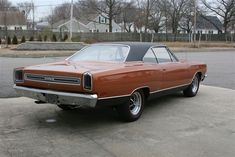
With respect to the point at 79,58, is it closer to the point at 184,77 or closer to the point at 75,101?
the point at 75,101

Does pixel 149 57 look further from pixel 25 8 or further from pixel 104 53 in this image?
pixel 25 8

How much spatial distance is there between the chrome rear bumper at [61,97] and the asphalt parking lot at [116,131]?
0.47 meters

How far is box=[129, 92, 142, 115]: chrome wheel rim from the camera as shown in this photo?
7.24 meters

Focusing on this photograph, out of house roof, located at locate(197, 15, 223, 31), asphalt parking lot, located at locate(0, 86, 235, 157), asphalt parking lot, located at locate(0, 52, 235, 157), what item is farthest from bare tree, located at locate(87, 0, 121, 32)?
asphalt parking lot, located at locate(0, 86, 235, 157)

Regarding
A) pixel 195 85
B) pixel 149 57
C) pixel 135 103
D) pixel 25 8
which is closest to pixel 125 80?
pixel 135 103

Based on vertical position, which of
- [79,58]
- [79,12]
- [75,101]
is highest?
[79,12]

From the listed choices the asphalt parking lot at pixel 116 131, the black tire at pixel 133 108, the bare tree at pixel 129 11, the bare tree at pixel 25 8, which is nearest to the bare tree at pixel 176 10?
the bare tree at pixel 129 11

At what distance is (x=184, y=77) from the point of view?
30.0 ft

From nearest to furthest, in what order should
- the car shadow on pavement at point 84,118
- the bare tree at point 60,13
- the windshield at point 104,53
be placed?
1. the car shadow on pavement at point 84,118
2. the windshield at point 104,53
3. the bare tree at point 60,13

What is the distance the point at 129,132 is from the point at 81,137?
0.83 meters

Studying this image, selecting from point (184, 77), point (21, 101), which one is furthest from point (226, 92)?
point (21, 101)

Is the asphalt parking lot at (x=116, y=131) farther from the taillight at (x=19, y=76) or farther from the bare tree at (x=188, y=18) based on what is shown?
the bare tree at (x=188, y=18)

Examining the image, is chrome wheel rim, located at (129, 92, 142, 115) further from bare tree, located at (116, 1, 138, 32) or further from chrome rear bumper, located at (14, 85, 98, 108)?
bare tree, located at (116, 1, 138, 32)

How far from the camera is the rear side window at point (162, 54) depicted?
836 centimetres
